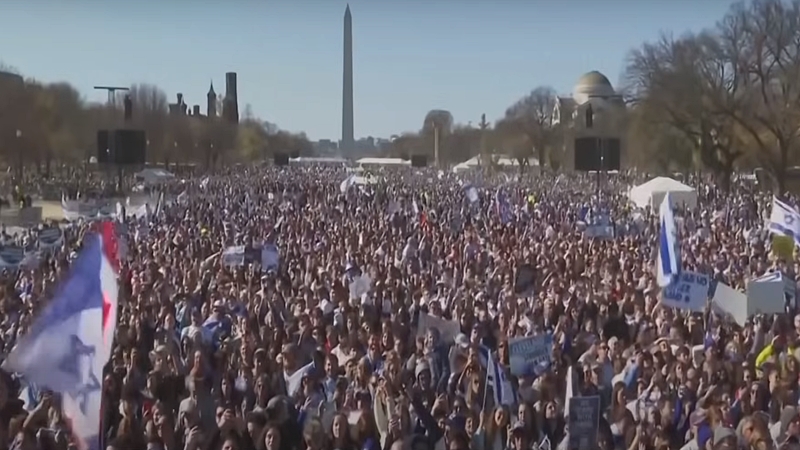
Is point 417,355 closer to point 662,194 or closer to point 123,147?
point 123,147

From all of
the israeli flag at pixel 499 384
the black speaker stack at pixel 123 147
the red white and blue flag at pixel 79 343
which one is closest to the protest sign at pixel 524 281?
the israeli flag at pixel 499 384

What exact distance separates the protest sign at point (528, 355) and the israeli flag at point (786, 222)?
26.3 ft

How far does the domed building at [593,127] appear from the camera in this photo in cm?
3653

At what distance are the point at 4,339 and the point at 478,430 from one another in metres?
6.45

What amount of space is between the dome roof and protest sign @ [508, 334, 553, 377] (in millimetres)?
135028

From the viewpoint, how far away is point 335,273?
1777 centimetres

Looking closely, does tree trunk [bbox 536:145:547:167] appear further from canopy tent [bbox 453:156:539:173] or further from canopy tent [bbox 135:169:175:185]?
canopy tent [bbox 135:169:175:185]

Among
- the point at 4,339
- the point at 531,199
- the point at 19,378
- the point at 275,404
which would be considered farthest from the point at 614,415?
the point at 531,199

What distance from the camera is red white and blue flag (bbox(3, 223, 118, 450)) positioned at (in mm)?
7113

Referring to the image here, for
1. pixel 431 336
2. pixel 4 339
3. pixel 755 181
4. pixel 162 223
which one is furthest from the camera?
pixel 755 181

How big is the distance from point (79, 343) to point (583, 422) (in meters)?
3.62

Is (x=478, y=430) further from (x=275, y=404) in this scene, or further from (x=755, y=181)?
(x=755, y=181)

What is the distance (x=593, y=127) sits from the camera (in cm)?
8119

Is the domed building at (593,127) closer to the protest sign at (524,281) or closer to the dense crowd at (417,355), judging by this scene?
the dense crowd at (417,355)
